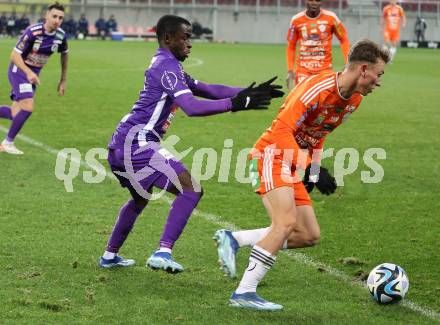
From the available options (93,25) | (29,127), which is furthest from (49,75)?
(93,25)

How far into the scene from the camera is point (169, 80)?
6.80 metres

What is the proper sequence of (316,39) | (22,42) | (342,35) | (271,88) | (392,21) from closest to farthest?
1. (271,88)
2. (22,42)
3. (316,39)
4. (342,35)
5. (392,21)

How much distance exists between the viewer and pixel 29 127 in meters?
16.3

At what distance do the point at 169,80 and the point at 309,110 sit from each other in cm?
115

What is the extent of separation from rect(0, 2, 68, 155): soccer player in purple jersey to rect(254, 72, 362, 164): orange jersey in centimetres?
748

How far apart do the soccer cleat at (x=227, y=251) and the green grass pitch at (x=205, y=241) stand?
239mm

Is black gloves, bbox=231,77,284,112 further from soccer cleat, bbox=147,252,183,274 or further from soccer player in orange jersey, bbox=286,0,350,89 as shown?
soccer player in orange jersey, bbox=286,0,350,89

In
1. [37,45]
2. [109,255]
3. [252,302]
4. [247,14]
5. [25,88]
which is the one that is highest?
[37,45]

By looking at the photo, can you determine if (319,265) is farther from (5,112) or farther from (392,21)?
(392,21)

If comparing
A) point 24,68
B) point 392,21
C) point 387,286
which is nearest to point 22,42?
point 24,68

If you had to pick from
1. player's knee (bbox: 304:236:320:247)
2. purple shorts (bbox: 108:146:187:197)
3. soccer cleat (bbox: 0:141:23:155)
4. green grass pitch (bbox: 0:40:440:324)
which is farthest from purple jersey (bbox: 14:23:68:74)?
player's knee (bbox: 304:236:320:247)

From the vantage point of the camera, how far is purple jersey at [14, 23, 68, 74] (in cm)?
1340

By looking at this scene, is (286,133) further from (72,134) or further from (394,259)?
(72,134)

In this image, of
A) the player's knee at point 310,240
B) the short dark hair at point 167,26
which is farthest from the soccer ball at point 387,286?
the short dark hair at point 167,26
